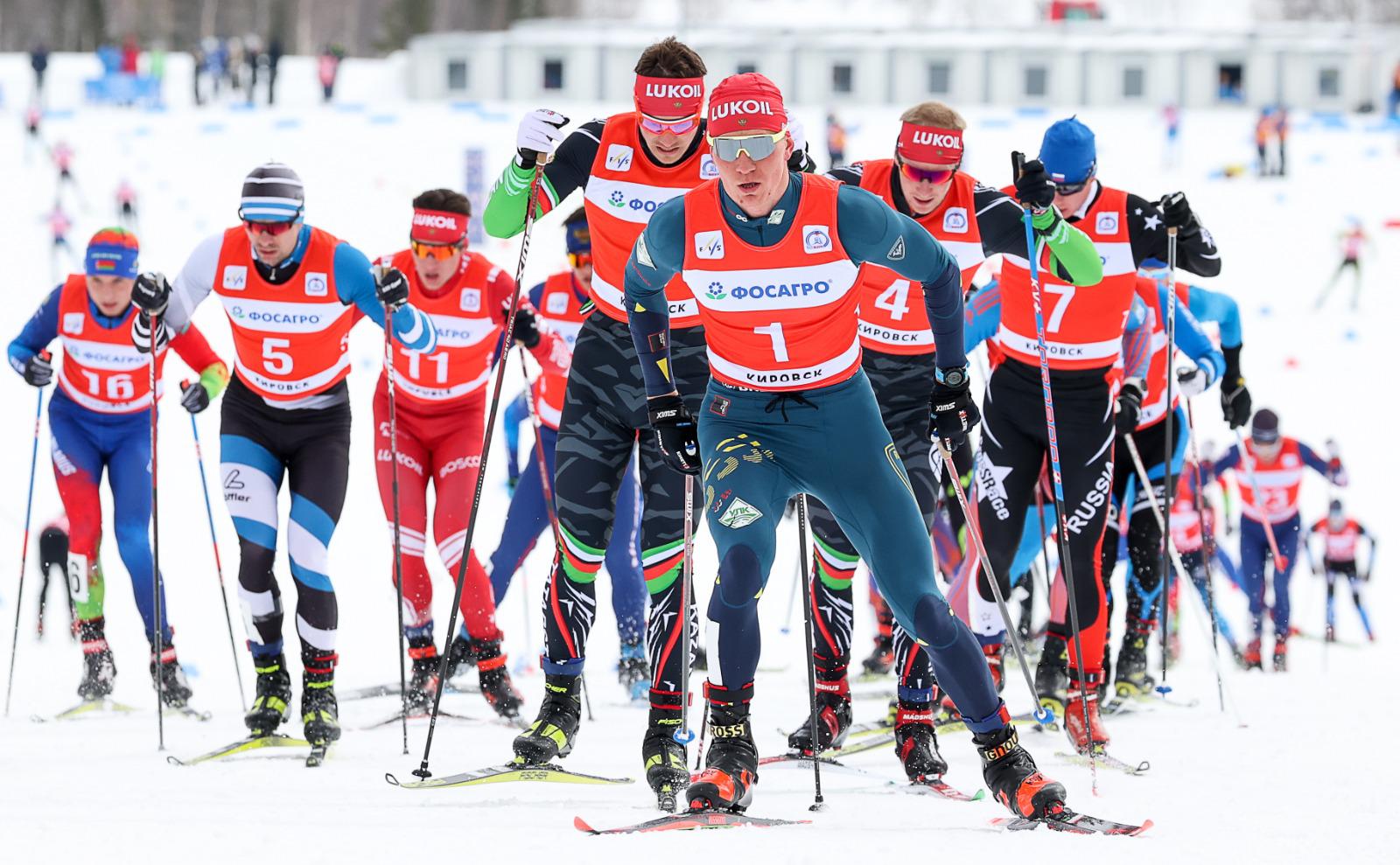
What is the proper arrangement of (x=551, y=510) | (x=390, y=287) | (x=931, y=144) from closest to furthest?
1. (x=931, y=144)
2. (x=390, y=287)
3. (x=551, y=510)

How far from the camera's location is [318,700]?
6.17m

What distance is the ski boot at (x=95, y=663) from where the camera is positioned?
741 centimetres

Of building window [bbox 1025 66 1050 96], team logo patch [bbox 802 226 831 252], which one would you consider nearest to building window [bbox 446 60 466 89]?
building window [bbox 1025 66 1050 96]

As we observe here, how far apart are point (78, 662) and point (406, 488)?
A: 10.0 feet

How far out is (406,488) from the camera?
722cm

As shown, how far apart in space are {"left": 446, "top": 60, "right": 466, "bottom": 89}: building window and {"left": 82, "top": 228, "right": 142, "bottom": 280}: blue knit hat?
39.3 metres

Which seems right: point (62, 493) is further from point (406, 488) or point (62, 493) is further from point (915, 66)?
point (915, 66)

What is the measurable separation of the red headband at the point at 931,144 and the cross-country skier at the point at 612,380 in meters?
0.46

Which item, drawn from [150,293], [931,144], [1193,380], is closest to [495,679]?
[150,293]

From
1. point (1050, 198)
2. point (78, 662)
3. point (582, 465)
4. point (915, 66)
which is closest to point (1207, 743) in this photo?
point (1050, 198)

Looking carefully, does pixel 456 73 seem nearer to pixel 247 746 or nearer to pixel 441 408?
pixel 441 408

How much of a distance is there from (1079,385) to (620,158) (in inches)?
86.0

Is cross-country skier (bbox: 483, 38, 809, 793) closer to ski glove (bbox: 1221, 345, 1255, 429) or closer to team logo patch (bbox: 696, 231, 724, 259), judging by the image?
team logo patch (bbox: 696, 231, 724, 259)

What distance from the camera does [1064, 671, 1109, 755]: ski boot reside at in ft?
19.0
